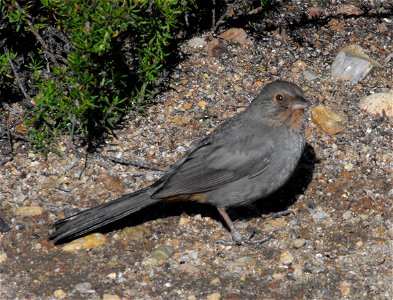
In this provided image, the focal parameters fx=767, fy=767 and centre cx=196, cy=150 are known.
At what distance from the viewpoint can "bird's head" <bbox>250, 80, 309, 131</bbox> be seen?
6.02 m

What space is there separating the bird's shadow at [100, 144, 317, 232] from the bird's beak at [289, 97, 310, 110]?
71 cm

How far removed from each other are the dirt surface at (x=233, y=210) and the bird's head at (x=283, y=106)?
2.09 ft

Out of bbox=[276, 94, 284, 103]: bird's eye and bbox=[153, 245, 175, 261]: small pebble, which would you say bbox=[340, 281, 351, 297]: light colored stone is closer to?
bbox=[153, 245, 175, 261]: small pebble

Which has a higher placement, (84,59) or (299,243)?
(84,59)

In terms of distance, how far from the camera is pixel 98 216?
18.7ft

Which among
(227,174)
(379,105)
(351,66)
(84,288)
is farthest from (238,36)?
(84,288)

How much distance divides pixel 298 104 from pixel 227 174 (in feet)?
2.62

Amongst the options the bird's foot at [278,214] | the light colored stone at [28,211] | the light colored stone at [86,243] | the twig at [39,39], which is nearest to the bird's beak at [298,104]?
the bird's foot at [278,214]

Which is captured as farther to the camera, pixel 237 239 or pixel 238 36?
pixel 238 36

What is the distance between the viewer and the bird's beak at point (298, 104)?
Result: 6.00 metres

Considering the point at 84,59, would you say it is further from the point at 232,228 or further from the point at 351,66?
the point at 351,66

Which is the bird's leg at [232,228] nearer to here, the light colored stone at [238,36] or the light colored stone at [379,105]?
the light colored stone at [379,105]

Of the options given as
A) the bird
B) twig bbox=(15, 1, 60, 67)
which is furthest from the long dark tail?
twig bbox=(15, 1, 60, 67)

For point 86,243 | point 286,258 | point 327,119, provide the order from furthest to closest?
point 327,119, point 86,243, point 286,258
